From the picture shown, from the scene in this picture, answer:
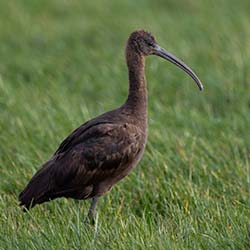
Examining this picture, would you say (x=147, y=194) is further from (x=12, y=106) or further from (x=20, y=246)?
(x=12, y=106)

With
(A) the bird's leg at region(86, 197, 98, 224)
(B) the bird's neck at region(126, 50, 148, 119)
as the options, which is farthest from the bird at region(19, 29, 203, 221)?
(B) the bird's neck at region(126, 50, 148, 119)

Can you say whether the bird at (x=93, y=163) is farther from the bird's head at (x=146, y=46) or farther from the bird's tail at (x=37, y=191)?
the bird's head at (x=146, y=46)

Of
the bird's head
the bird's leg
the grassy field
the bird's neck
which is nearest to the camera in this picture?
the grassy field

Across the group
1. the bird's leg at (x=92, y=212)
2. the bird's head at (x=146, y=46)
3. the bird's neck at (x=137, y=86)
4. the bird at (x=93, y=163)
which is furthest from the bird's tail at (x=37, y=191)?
the bird's head at (x=146, y=46)

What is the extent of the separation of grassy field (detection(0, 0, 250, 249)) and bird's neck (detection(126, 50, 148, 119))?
62 centimetres

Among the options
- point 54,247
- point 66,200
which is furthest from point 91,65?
point 54,247

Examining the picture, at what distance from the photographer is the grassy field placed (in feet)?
17.0

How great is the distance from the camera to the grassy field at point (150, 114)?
5180mm

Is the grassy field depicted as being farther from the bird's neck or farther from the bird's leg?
the bird's neck

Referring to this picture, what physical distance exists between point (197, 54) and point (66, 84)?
5.06 feet

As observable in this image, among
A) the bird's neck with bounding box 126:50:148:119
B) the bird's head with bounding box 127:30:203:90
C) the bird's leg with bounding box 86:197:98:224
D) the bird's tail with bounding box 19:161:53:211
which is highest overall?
the bird's head with bounding box 127:30:203:90

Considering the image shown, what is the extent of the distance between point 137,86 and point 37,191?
3.33 ft

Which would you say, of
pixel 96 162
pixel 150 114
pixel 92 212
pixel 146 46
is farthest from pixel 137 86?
pixel 150 114

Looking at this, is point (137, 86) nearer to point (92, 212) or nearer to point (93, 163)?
point (93, 163)
